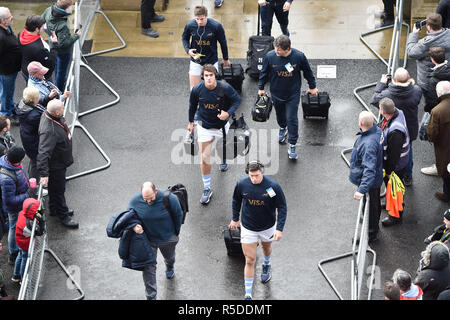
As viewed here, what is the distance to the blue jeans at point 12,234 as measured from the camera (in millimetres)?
10453

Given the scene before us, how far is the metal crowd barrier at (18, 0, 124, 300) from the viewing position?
378 inches

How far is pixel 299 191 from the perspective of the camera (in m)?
12.0

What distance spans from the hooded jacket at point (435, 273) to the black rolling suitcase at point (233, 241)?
8.28 ft

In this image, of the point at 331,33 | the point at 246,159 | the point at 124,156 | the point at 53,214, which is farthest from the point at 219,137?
the point at 331,33

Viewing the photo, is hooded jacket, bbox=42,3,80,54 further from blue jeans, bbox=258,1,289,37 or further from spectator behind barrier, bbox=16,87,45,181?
blue jeans, bbox=258,1,289,37

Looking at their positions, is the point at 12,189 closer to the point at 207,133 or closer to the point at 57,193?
the point at 57,193

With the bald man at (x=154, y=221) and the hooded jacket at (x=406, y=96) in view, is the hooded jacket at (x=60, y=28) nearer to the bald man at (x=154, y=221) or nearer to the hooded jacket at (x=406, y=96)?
the bald man at (x=154, y=221)

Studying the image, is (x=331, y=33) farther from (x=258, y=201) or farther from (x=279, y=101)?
(x=258, y=201)

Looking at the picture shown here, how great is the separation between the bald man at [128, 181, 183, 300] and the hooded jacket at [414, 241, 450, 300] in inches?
116

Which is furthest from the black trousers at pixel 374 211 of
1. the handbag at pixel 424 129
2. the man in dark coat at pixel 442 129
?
the handbag at pixel 424 129

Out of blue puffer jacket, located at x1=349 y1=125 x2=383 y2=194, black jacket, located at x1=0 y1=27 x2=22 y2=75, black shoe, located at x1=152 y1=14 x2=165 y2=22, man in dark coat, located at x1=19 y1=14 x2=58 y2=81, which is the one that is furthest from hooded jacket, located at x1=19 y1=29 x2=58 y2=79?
blue puffer jacket, located at x1=349 y1=125 x2=383 y2=194

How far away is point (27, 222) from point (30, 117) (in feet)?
6.14

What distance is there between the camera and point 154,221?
9.48m

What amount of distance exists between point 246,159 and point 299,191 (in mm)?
1104
